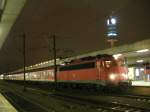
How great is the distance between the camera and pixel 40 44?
52.1 meters

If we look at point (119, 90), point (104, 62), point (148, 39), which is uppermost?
point (148, 39)

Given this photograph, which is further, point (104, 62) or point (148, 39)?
point (148, 39)

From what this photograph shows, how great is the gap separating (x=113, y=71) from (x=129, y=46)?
30.1 ft

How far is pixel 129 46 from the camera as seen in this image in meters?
42.9

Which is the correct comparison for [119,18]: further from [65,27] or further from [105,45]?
[105,45]

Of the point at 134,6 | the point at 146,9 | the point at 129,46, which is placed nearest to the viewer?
the point at 134,6

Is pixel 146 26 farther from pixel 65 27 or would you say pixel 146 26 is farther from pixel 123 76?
pixel 65 27

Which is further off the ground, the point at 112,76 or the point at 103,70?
the point at 103,70

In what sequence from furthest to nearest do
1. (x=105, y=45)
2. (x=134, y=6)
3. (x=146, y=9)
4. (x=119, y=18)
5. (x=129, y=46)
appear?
(x=105, y=45) < (x=129, y=46) < (x=119, y=18) < (x=146, y=9) < (x=134, y=6)

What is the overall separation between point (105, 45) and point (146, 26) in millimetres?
11243

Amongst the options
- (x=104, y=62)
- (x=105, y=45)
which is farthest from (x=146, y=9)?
(x=105, y=45)

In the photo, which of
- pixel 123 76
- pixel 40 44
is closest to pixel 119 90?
pixel 123 76

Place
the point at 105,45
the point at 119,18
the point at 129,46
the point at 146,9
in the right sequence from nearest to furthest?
the point at 146,9
the point at 119,18
the point at 129,46
the point at 105,45

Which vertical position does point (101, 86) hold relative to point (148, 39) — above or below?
below
